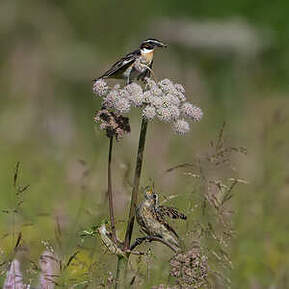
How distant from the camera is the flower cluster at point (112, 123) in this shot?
2143 mm

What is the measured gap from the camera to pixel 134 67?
2.27 m

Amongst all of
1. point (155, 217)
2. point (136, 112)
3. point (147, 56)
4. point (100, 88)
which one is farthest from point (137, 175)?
point (136, 112)

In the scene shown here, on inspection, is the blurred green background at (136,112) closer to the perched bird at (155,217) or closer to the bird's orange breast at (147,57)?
the perched bird at (155,217)

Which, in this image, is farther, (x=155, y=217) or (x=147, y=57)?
(x=147, y=57)

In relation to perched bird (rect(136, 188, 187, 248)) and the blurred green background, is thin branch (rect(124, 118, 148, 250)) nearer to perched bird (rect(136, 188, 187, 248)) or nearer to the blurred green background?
perched bird (rect(136, 188, 187, 248))

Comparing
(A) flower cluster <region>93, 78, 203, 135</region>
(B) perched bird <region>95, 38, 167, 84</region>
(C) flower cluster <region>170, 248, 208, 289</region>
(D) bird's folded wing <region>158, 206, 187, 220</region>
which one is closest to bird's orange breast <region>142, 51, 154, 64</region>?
(B) perched bird <region>95, 38, 167, 84</region>

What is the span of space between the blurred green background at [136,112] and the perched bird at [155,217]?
208mm

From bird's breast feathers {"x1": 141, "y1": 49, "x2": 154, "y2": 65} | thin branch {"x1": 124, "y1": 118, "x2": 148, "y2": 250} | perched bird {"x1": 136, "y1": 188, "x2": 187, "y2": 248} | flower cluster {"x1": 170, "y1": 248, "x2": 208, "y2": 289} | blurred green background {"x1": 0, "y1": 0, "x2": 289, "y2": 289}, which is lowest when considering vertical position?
flower cluster {"x1": 170, "y1": 248, "x2": 208, "y2": 289}

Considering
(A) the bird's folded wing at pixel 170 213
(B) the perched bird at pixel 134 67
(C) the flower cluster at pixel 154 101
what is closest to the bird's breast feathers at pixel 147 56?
(B) the perched bird at pixel 134 67

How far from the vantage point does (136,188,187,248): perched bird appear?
2.14 m

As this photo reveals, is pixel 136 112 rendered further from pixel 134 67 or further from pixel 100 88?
pixel 100 88

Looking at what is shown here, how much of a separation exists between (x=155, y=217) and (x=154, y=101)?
0.92ft

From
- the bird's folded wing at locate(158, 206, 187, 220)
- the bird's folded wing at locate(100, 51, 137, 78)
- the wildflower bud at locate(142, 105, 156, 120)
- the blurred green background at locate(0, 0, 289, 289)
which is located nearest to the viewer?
the wildflower bud at locate(142, 105, 156, 120)

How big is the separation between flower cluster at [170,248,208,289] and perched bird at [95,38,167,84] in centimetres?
45
